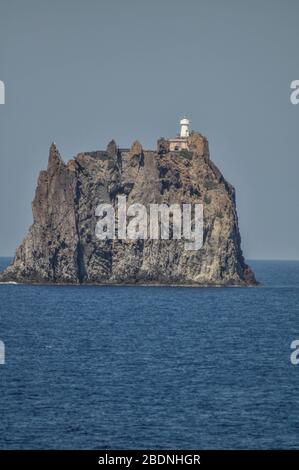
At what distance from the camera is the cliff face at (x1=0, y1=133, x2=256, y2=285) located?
520 feet

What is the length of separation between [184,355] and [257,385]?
43.5 ft

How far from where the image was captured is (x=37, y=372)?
237ft

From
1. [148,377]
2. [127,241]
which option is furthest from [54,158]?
[148,377]

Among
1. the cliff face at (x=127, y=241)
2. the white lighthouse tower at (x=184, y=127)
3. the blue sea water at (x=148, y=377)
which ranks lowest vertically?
the blue sea water at (x=148, y=377)

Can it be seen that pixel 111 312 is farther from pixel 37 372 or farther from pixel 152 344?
pixel 37 372

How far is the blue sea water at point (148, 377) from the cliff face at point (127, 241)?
3445cm

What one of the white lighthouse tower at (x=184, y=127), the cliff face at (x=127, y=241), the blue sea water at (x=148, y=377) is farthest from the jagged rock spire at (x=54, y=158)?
the blue sea water at (x=148, y=377)

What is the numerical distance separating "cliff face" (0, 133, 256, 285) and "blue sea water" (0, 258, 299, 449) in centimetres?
3445

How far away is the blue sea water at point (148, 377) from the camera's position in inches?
2172

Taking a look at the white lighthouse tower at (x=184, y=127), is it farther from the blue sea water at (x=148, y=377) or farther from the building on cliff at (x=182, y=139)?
the blue sea water at (x=148, y=377)

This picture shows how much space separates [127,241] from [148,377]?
88.7 m

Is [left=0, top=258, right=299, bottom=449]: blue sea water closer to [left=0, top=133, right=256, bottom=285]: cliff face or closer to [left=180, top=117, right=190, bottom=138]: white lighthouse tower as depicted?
[left=0, top=133, right=256, bottom=285]: cliff face

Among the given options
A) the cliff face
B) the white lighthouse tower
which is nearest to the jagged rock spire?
the cliff face

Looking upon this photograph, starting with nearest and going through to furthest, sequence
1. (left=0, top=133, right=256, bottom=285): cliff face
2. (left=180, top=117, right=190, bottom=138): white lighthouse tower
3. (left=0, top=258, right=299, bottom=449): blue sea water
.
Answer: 1. (left=0, top=258, right=299, bottom=449): blue sea water
2. (left=0, top=133, right=256, bottom=285): cliff face
3. (left=180, top=117, right=190, bottom=138): white lighthouse tower
